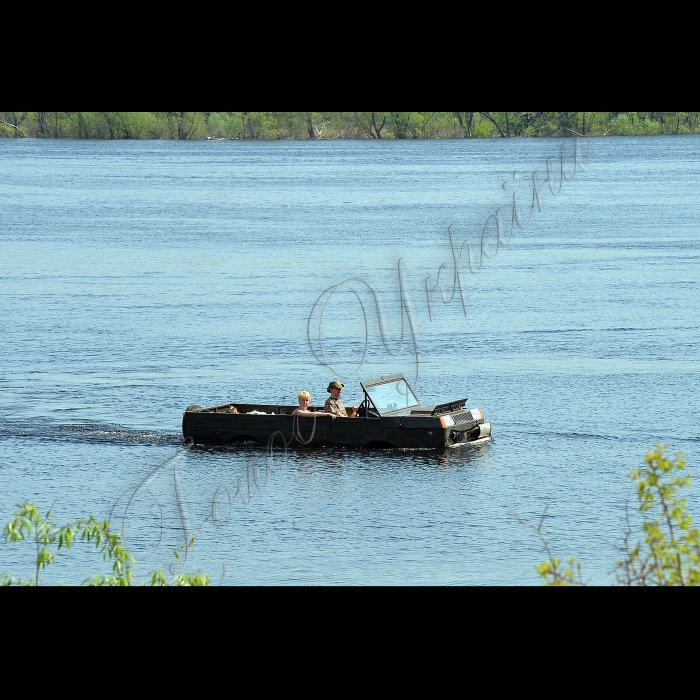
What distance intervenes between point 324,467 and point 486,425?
169 inches

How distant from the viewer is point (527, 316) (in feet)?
163

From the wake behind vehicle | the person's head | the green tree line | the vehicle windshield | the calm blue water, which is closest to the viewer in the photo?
the calm blue water

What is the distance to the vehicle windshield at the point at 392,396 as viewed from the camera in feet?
95.7

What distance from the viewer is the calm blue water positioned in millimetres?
23875

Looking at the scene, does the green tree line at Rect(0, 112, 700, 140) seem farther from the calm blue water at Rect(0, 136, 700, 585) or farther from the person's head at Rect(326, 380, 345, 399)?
the person's head at Rect(326, 380, 345, 399)

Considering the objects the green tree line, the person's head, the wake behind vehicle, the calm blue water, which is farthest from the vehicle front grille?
the green tree line

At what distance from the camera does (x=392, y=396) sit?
97.1 ft

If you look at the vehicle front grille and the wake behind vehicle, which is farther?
the vehicle front grille

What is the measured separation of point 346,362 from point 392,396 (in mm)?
11781

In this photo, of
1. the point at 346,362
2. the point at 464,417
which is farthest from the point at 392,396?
the point at 346,362

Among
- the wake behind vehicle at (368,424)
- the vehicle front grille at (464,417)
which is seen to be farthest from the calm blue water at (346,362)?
the vehicle front grille at (464,417)

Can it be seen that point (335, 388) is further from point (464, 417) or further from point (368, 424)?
point (464, 417)

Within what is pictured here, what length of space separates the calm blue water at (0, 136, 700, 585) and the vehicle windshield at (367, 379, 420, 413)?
1204 mm
